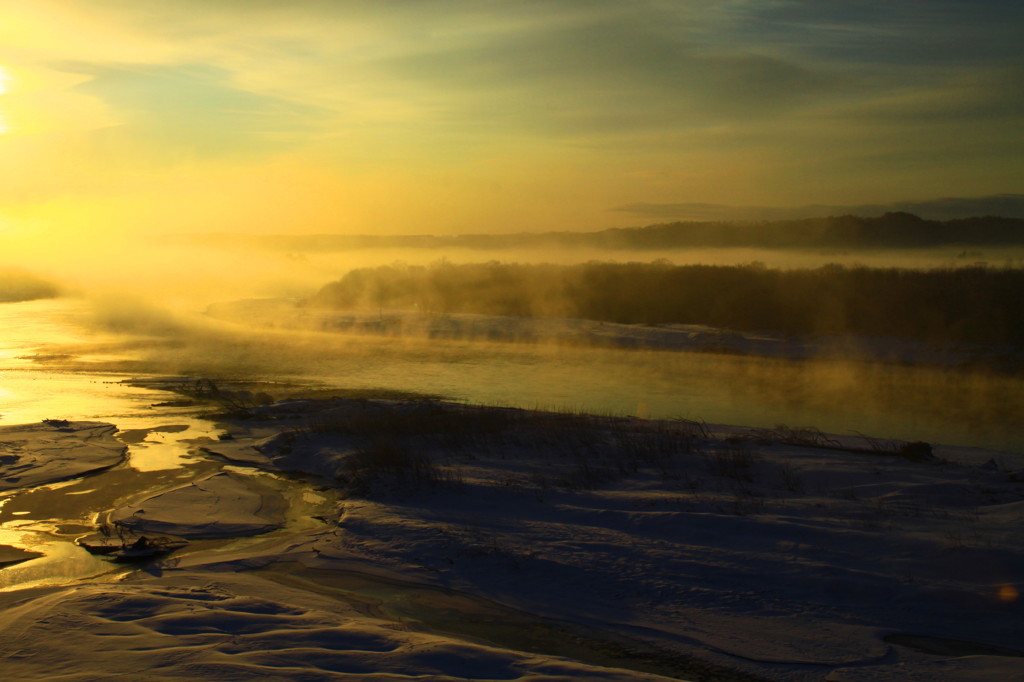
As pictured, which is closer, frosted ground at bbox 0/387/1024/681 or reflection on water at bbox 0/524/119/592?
frosted ground at bbox 0/387/1024/681

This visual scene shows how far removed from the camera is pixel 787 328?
97.2ft

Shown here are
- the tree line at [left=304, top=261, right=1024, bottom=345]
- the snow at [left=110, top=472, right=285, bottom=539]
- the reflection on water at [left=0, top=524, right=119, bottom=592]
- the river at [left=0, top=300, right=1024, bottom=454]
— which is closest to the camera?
the reflection on water at [left=0, top=524, right=119, bottom=592]

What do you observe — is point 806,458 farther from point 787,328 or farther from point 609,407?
point 787,328

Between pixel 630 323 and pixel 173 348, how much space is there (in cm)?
1780

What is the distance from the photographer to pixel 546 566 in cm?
766

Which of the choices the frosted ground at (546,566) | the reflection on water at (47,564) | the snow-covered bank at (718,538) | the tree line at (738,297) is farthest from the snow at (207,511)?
the tree line at (738,297)

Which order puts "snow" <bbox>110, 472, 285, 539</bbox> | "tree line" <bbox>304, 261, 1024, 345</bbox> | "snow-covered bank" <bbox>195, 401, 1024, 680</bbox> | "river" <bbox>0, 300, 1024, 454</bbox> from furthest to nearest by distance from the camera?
"tree line" <bbox>304, 261, 1024, 345</bbox>, "river" <bbox>0, 300, 1024, 454</bbox>, "snow" <bbox>110, 472, 285, 539</bbox>, "snow-covered bank" <bbox>195, 401, 1024, 680</bbox>

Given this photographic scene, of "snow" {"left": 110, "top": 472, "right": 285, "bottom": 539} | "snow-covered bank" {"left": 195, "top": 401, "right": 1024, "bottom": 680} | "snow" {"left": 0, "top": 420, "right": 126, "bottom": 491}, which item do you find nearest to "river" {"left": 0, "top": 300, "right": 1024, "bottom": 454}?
"snow" {"left": 0, "top": 420, "right": 126, "bottom": 491}

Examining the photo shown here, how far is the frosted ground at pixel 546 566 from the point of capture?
5.68m

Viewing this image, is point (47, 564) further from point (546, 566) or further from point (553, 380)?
point (553, 380)

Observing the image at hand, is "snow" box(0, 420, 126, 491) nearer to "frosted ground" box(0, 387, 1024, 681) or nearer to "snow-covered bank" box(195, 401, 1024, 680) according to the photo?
"frosted ground" box(0, 387, 1024, 681)

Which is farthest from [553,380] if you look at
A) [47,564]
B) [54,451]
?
[47,564]

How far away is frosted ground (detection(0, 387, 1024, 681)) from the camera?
18.6 ft

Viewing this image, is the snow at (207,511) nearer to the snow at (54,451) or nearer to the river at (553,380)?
the snow at (54,451)
